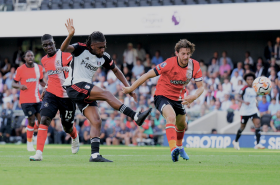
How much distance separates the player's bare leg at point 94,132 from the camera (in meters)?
7.87

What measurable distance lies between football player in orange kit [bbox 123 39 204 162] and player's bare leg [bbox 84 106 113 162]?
669mm

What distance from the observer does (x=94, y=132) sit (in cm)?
798

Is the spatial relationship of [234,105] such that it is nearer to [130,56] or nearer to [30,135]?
[130,56]

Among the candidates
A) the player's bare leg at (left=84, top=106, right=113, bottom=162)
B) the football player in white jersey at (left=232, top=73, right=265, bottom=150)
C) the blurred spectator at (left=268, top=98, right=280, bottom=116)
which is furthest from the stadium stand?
the player's bare leg at (left=84, top=106, right=113, bottom=162)

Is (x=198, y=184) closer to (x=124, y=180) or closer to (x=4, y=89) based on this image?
(x=124, y=180)

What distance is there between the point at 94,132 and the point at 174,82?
1.79 m

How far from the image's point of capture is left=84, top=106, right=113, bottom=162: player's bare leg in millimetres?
7871

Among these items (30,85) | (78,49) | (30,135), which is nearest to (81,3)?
(30,85)

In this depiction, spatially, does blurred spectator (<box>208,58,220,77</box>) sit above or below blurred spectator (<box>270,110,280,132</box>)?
above

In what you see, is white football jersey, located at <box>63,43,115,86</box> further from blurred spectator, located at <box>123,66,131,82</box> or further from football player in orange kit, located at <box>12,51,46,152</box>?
blurred spectator, located at <box>123,66,131,82</box>

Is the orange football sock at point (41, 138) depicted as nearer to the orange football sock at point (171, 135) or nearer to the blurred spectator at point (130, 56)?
the orange football sock at point (171, 135)

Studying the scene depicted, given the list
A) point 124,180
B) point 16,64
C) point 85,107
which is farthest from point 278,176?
point 16,64

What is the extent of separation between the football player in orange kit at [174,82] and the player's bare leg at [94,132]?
669mm

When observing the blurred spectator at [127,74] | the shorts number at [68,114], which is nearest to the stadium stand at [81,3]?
the blurred spectator at [127,74]
